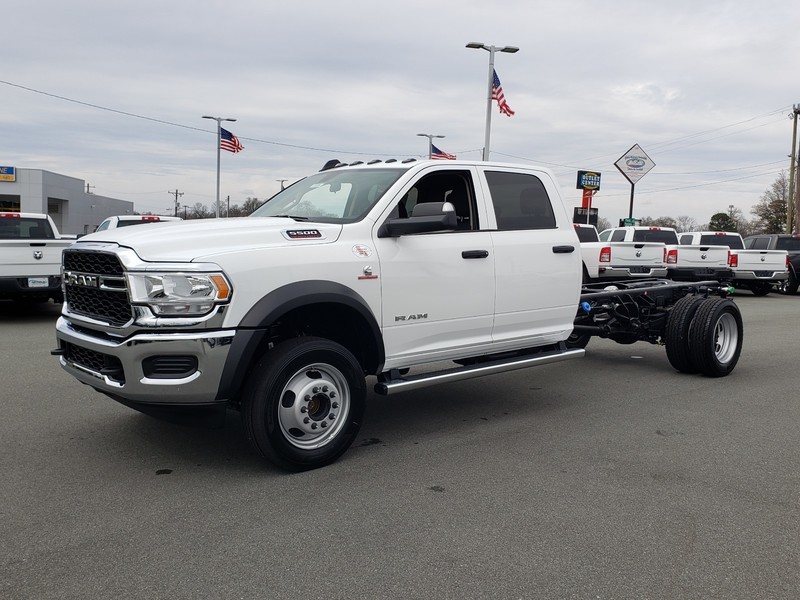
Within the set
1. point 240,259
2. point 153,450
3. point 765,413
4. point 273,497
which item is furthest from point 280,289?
point 765,413

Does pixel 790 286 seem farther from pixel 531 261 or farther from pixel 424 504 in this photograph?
pixel 424 504

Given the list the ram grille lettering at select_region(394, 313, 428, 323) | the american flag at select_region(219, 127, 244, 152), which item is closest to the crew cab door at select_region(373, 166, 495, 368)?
the ram grille lettering at select_region(394, 313, 428, 323)

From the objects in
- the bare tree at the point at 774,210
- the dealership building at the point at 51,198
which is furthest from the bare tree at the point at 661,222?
the dealership building at the point at 51,198

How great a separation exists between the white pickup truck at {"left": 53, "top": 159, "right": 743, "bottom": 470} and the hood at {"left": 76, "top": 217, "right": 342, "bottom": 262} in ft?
0.05

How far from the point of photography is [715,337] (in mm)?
8180

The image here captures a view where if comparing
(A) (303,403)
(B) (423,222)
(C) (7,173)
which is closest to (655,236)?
(B) (423,222)

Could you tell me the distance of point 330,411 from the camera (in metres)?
4.82

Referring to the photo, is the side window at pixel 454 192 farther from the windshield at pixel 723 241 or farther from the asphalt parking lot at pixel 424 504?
the windshield at pixel 723 241

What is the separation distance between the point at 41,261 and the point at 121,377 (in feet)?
29.8

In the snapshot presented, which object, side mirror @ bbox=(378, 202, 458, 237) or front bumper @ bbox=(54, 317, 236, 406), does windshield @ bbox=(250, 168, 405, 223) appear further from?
front bumper @ bbox=(54, 317, 236, 406)

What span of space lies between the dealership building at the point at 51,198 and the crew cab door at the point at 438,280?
44412 millimetres

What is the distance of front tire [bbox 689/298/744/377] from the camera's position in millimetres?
7879

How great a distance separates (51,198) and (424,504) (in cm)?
5824

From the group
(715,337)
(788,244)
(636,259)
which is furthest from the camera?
(788,244)
